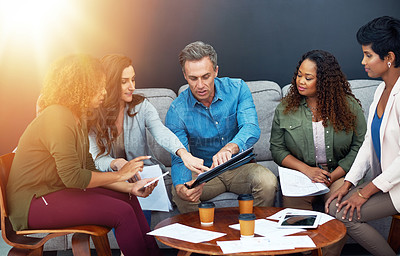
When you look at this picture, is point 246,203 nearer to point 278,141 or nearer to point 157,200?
point 157,200

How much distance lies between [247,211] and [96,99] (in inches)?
33.5

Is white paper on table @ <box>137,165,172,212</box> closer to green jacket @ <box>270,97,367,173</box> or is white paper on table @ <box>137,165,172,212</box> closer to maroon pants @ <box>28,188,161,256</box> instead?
maroon pants @ <box>28,188,161,256</box>

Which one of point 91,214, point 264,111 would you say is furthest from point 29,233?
point 264,111

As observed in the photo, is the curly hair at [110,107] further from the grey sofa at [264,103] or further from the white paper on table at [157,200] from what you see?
the grey sofa at [264,103]

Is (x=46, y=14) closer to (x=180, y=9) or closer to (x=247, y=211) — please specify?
Result: (x=180, y=9)

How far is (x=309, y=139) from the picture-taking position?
2.91 metres

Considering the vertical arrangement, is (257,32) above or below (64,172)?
above

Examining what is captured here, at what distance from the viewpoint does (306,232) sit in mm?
1968

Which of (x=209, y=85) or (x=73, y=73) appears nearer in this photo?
(x=73, y=73)

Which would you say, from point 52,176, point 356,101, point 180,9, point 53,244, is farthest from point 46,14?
point 356,101

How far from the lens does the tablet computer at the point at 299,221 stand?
202 cm

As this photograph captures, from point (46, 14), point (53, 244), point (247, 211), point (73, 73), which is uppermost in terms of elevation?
point (46, 14)

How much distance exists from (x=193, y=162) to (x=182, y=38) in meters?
1.75

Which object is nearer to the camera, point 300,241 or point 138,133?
point 300,241
